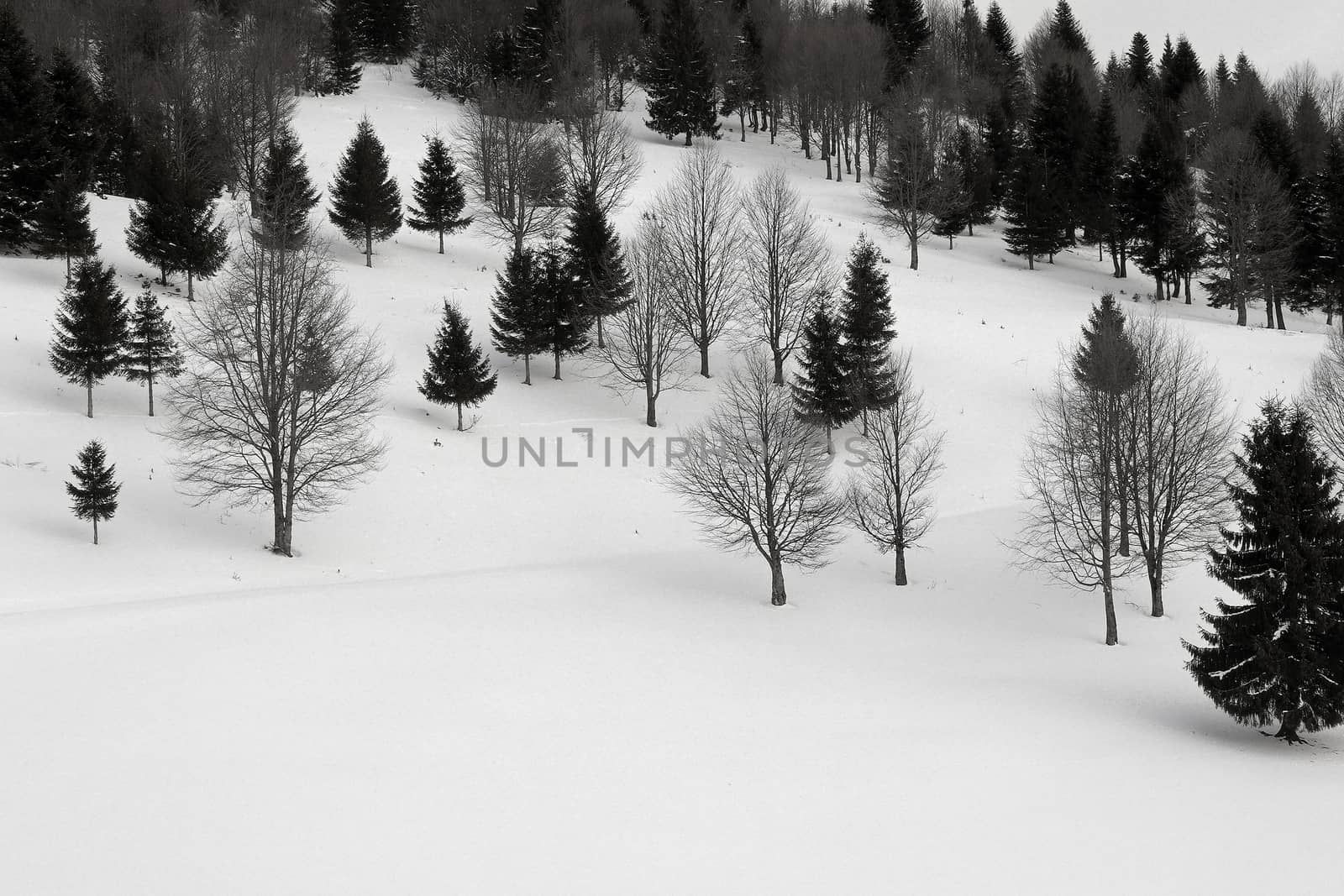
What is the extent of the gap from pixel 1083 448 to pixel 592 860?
18.8 metres

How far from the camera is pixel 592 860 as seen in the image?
11.0 metres

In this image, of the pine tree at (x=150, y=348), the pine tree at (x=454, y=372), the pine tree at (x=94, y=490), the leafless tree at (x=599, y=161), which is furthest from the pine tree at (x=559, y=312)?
the pine tree at (x=94, y=490)

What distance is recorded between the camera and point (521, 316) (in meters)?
36.9

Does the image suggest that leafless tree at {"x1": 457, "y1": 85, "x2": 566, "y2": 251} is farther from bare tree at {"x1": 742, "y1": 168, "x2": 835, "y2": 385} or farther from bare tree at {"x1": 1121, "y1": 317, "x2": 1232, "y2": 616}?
bare tree at {"x1": 1121, "y1": 317, "x2": 1232, "y2": 616}

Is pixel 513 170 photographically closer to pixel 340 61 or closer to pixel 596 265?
pixel 596 265

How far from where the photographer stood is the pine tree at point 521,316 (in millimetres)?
36906

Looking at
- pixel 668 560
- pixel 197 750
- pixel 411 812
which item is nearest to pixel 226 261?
pixel 668 560

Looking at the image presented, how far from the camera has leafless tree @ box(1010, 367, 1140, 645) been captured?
23438 mm

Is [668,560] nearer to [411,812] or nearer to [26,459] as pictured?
[411,812]

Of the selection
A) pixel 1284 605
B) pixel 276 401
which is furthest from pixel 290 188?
pixel 1284 605

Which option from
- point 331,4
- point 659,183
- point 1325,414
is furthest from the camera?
point 331,4

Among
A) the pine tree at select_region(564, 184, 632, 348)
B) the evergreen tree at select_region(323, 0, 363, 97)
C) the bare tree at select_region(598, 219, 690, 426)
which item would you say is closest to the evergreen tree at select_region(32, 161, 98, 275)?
the pine tree at select_region(564, 184, 632, 348)

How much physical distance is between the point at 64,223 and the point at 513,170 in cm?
2150

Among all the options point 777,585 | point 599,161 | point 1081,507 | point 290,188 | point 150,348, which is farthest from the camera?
point 599,161
